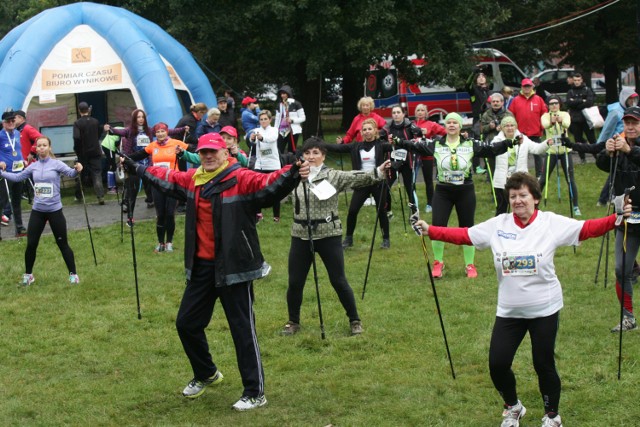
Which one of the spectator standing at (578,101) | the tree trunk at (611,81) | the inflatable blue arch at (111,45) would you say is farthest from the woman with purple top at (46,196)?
the tree trunk at (611,81)

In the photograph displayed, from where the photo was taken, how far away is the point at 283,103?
18.6 meters

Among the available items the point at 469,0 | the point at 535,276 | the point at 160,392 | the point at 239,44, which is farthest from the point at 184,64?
the point at 535,276

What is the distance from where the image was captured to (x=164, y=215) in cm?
1394

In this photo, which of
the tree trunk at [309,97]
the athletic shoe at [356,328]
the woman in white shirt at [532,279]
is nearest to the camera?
the woman in white shirt at [532,279]

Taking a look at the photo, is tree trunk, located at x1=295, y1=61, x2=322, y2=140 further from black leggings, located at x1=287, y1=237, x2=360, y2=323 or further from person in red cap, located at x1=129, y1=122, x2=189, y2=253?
black leggings, located at x1=287, y1=237, x2=360, y2=323

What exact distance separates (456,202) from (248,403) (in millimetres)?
4991

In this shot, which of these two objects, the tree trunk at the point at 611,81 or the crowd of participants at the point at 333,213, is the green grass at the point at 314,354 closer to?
the crowd of participants at the point at 333,213

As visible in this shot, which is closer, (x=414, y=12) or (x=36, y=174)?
(x=36, y=174)

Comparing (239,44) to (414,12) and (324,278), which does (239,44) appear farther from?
(324,278)

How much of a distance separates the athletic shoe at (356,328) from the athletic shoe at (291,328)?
1.94ft

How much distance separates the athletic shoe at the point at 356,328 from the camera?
30.5 ft

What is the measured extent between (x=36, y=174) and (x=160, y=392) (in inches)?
195

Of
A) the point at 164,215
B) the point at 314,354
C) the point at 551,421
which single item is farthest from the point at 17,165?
the point at 551,421

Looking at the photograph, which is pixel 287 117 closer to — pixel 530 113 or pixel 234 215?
pixel 530 113
